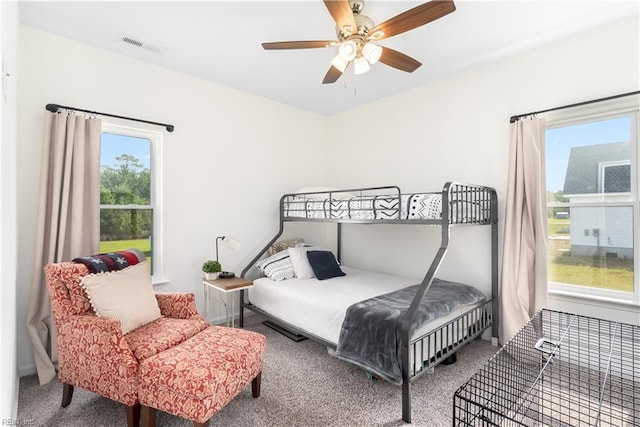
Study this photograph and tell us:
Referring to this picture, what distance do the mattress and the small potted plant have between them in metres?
1.11

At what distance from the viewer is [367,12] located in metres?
2.21

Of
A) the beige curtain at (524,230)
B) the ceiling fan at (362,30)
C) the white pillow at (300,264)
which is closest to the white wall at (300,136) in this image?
the beige curtain at (524,230)

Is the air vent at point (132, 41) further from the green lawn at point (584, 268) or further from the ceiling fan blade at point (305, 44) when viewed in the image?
the green lawn at point (584, 268)

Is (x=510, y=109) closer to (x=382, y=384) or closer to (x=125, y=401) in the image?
(x=382, y=384)

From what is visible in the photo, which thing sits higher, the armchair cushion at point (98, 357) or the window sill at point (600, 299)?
the window sill at point (600, 299)

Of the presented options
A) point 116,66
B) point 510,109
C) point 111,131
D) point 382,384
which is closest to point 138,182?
Answer: point 111,131

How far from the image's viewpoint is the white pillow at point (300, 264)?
336 centimetres

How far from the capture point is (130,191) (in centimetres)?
299

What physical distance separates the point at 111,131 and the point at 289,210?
6.39 feet

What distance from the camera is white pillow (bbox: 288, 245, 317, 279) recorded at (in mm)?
3361

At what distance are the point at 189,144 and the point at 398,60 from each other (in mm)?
2206

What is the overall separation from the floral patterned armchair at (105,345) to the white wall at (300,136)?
2.67ft

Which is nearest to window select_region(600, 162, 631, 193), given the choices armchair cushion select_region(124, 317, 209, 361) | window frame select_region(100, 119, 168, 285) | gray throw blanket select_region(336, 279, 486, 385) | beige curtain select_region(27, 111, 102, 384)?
gray throw blanket select_region(336, 279, 486, 385)

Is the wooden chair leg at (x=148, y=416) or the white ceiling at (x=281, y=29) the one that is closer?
the wooden chair leg at (x=148, y=416)
